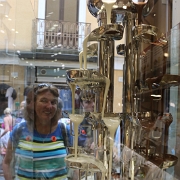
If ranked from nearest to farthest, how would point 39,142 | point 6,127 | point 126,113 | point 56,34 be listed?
1. point 126,113
2. point 39,142
3. point 6,127
4. point 56,34

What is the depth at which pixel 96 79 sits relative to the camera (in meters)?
0.51

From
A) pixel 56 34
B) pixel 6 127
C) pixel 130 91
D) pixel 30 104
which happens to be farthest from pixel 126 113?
pixel 56 34

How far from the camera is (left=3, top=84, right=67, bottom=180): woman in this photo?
43.1 inches

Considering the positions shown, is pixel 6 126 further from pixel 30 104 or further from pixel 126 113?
pixel 126 113

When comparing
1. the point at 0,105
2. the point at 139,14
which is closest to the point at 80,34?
the point at 0,105

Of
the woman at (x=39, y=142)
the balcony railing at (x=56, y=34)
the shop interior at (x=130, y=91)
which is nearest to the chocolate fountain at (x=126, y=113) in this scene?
the shop interior at (x=130, y=91)

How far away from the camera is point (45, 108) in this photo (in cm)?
115

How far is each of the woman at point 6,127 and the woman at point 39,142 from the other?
4 centimetres

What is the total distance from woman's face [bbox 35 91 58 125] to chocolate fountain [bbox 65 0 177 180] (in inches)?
22.7

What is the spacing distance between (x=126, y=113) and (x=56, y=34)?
3.61 feet

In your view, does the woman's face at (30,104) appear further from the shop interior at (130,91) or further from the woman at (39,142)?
the shop interior at (130,91)

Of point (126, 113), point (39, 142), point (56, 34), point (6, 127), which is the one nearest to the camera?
point (126, 113)

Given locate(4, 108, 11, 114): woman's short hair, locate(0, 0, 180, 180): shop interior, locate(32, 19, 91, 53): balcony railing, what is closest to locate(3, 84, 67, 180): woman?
locate(4, 108, 11, 114): woman's short hair

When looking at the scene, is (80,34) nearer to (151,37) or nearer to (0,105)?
Answer: (0,105)
